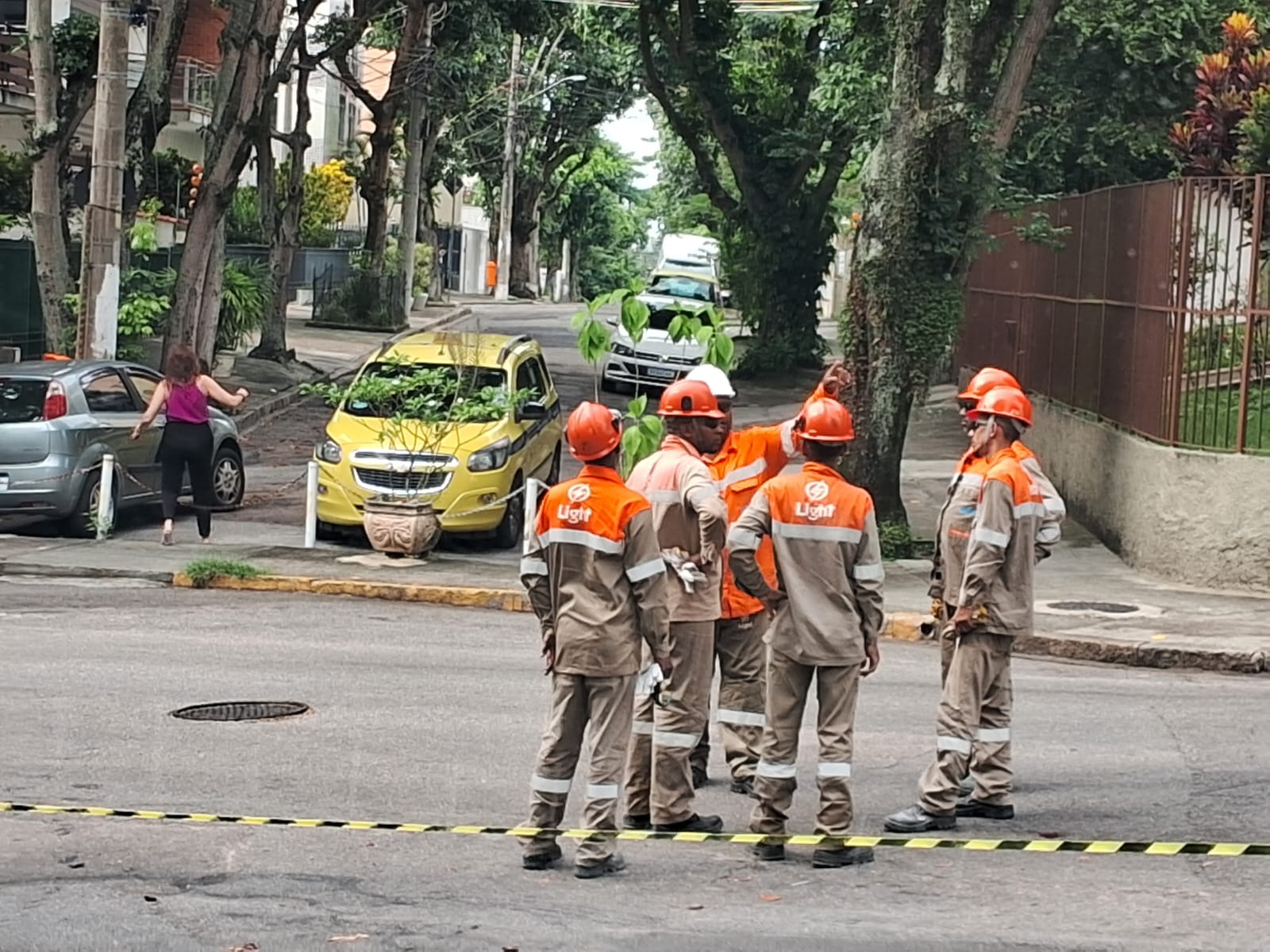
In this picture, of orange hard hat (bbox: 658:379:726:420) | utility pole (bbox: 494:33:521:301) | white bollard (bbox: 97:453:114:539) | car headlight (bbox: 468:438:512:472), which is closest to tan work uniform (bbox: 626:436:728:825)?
orange hard hat (bbox: 658:379:726:420)

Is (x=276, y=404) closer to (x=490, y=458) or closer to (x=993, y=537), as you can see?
(x=490, y=458)

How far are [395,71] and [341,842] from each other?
29.3 m

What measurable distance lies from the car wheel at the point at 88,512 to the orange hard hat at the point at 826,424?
10.4 meters

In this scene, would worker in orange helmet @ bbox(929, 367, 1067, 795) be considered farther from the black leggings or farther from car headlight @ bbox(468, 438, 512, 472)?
the black leggings

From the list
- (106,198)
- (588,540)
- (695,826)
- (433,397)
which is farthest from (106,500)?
(588,540)

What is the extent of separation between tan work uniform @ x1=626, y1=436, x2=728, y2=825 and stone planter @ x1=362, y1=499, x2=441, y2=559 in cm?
784

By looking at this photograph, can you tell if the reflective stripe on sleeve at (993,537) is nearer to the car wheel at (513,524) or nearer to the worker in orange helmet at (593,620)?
the worker in orange helmet at (593,620)

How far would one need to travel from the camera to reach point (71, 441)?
1634 cm

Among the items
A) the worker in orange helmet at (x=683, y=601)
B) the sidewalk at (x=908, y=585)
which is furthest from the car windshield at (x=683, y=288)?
the worker in orange helmet at (x=683, y=601)

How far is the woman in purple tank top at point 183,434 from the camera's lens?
52.6 feet

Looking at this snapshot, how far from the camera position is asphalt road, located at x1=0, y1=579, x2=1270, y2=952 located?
20.9 feet

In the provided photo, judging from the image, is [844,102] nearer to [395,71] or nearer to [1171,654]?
[395,71]

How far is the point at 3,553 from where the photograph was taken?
15.6m

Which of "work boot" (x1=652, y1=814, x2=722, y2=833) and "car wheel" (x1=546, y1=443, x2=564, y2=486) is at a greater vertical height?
"car wheel" (x1=546, y1=443, x2=564, y2=486)
